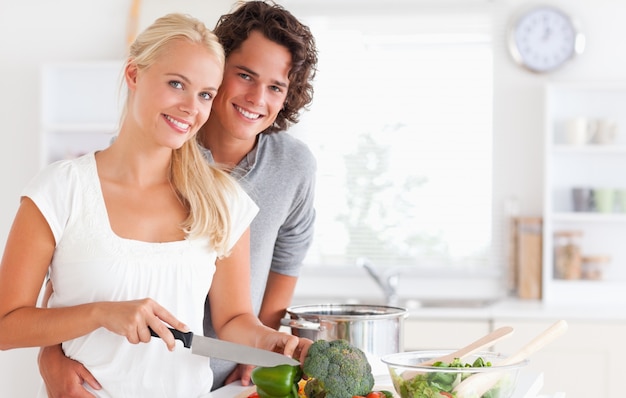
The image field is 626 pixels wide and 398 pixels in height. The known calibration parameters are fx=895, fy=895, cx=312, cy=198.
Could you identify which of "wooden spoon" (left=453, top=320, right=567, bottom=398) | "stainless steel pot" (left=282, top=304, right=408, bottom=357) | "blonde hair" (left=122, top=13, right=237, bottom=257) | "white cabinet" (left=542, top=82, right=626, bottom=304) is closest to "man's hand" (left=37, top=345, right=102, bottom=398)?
"blonde hair" (left=122, top=13, right=237, bottom=257)

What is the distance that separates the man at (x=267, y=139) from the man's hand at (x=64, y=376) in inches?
15.8

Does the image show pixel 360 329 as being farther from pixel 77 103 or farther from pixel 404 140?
pixel 77 103

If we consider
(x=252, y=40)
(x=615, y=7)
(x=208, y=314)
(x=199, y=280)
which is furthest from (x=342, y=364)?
(x=615, y=7)

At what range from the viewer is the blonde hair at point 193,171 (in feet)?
5.86

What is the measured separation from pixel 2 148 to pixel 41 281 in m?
3.33

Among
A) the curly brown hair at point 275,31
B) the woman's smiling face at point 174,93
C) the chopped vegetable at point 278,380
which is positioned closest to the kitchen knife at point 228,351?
the chopped vegetable at point 278,380

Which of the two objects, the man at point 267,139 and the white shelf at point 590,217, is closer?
the man at point 267,139

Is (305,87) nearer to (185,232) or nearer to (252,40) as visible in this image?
(252,40)

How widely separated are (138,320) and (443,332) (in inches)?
99.9

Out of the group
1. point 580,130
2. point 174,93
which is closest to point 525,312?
point 580,130

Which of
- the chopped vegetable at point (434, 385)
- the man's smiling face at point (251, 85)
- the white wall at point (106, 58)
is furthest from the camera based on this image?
the white wall at point (106, 58)

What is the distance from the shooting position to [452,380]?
1.54 m

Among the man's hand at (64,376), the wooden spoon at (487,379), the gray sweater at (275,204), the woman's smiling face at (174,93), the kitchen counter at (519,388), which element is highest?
the woman's smiling face at (174,93)

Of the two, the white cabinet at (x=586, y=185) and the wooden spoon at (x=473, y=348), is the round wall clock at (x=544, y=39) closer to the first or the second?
the white cabinet at (x=586, y=185)
